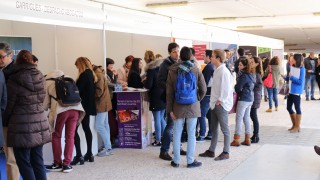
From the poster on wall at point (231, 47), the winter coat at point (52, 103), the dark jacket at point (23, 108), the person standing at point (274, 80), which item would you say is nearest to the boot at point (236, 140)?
the winter coat at point (52, 103)

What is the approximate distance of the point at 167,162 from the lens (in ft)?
17.4

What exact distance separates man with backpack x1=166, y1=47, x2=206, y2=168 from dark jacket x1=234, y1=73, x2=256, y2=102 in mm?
1069

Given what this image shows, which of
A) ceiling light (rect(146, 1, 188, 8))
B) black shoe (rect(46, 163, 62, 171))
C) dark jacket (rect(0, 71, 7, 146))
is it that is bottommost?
black shoe (rect(46, 163, 62, 171))

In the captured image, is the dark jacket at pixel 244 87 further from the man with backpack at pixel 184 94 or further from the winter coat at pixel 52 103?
the winter coat at pixel 52 103

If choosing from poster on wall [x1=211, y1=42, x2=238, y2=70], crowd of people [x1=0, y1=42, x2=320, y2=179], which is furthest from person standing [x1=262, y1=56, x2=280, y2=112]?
crowd of people [x1=0, y1=42, x2=320, y2=179]

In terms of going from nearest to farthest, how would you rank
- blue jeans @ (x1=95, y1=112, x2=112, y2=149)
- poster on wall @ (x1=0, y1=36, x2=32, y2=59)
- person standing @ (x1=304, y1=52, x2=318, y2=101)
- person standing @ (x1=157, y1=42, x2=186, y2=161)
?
person standing @ (x1=157, y1=42, x2=186, y2=161) < blue jeans @ (x1=95, y1=112, x2=112, y2=149) < poster on wall @ (x1=0, y1=36, x2=32, y2=59) < person standing @ (x1=304, y1=52, x2=318, y2=101)

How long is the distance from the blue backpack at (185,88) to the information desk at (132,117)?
135cm

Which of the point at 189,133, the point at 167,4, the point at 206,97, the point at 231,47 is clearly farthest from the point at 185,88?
the point at 231,47

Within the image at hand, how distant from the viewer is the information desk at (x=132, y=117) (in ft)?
19.9

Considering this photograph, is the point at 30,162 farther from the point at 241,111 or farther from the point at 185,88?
the point at 241,111

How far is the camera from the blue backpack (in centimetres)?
470

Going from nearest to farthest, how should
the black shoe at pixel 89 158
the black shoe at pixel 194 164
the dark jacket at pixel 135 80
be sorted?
the black shoe at pixel 194 164, the black shoe at pixel 89 158, the dark jacket at pixel 135 80

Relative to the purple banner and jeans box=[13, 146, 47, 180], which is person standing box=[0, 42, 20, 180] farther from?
the purple banner

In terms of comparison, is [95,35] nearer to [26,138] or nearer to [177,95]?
[177,95]
